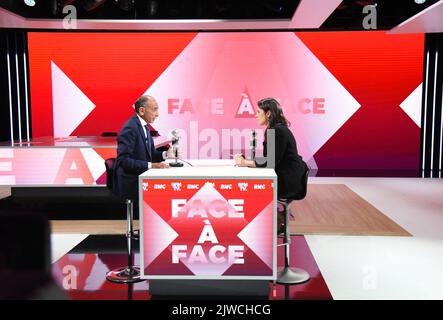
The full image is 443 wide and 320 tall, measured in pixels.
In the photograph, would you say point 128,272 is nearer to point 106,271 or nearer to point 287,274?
point 106,271

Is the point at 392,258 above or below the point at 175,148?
below

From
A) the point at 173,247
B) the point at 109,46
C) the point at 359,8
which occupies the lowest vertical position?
the point at 173,247

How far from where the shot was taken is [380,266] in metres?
3.71

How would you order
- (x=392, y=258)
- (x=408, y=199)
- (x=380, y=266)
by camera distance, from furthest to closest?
(x=408, y=199) < (x=392, y=258) < (x=380, y=266)

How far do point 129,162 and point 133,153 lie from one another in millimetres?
183

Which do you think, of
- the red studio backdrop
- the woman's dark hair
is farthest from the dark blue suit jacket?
the red studio backdrop

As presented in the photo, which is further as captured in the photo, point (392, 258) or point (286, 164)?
point (392, 258)

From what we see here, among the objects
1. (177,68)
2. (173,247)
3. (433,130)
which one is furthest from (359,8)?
(173,247)

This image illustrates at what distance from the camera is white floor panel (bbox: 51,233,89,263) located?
4.04 metres

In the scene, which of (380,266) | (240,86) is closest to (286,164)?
(380,266)

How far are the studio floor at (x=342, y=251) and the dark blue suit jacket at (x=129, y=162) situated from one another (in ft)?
2.25

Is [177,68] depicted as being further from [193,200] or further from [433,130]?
[193,200]

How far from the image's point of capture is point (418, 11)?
675 cm
